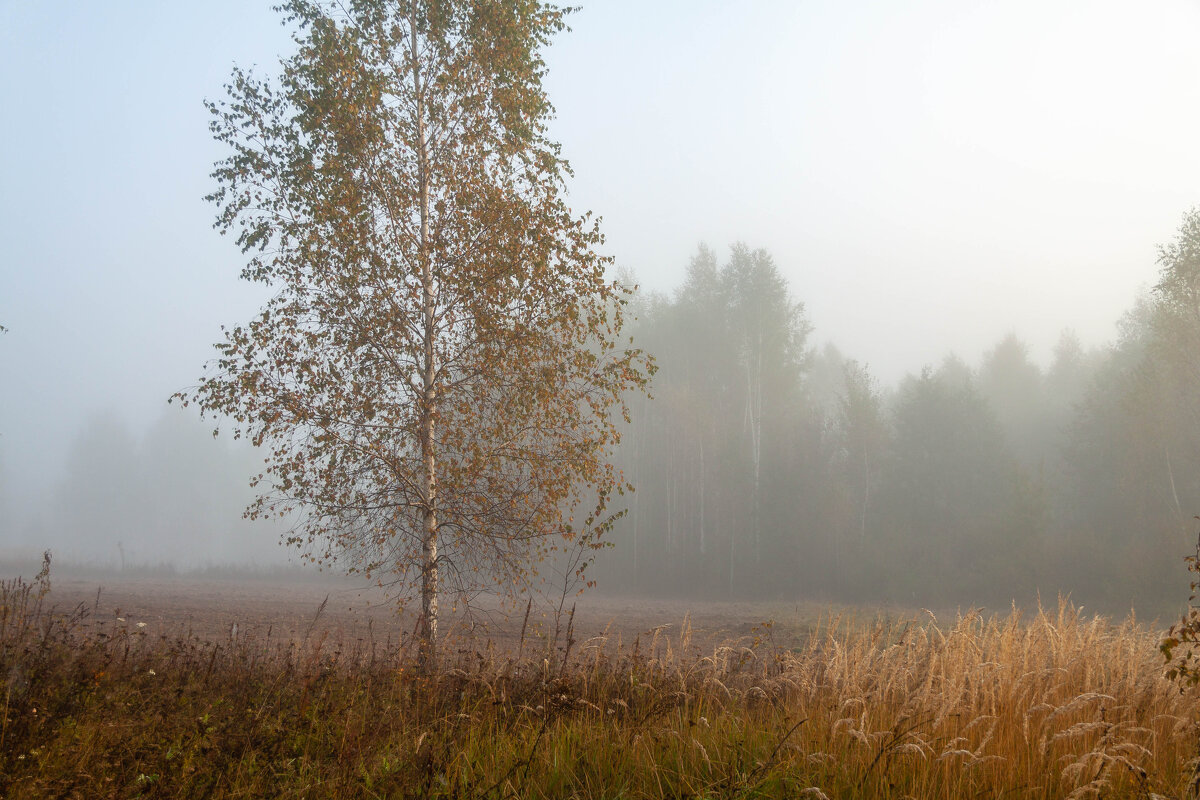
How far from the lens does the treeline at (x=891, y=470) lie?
2280 centimetres

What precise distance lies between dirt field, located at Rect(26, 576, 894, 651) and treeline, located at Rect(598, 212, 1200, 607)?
5068 mm

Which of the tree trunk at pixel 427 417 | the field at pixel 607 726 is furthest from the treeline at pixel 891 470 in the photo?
the tree trunk at pixel 427 417

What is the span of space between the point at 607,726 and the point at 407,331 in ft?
19.4

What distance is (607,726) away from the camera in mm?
5305

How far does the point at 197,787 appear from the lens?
13.0 ft

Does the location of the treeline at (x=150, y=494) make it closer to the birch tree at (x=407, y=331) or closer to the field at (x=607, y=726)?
the birch tree at (x=407, y=331)

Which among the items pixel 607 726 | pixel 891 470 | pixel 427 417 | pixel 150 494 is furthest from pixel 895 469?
pixel 150 494

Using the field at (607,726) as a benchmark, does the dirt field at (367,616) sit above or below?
below

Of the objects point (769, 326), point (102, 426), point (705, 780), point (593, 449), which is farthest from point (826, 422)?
point (102, 426)

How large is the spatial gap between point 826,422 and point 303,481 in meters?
28.4

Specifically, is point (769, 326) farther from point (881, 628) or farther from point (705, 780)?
point (705, 780)

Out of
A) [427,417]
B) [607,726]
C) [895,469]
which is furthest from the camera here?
[895,469]

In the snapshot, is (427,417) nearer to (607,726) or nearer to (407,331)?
(407,331)

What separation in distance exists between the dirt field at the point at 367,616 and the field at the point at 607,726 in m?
1.65
